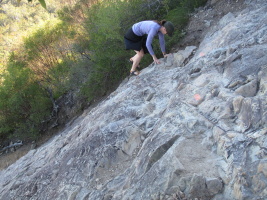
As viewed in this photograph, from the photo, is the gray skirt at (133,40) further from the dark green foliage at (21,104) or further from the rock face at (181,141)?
the dark green foliage at (21,104)

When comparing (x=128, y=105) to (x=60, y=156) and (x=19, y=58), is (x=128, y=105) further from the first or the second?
(x=19, y=58)

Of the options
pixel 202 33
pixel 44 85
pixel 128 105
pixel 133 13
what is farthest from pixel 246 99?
pixel 44 85

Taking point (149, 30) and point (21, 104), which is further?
point (21, 104)

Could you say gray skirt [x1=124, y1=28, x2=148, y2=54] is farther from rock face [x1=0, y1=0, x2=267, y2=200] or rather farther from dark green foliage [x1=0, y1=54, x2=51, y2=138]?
dark green foliage [x1=0, y1=54, x2=51, y2=138]

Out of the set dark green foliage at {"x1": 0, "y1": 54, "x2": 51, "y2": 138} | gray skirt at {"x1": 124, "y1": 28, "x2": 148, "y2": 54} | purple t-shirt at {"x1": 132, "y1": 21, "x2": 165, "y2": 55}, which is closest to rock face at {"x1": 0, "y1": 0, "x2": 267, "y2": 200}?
purple t-shirt at {"x1": 132, "y1": 21, "x2": 165, "y2": 55}

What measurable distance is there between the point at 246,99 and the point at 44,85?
16690 mm

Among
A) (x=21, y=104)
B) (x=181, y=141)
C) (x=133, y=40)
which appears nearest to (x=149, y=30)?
(x=133, y=40)

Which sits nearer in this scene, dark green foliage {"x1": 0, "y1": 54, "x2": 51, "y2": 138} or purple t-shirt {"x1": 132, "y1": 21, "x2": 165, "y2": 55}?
purple t-shirt {"x1": 132, "y1": 21, "x2": 165, "y2": 55}

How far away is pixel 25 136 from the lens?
16.0 m

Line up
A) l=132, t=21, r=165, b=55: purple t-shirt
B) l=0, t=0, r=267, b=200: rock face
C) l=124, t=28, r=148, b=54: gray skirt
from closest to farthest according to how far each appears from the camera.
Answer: l=0, t=0, r=267, b=200: rock face < l=132, t=21, r=165, b=55: purple t-shirt < l=124, t=28, r=148, b=54: gray skirt

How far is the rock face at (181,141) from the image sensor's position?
273 cm

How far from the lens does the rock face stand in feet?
8.97

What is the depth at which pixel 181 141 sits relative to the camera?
3.33 m

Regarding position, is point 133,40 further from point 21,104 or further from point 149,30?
point 21,104
